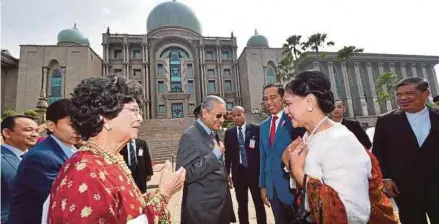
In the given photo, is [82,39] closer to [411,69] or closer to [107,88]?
[107,88]

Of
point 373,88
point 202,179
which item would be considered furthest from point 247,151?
point 373,88

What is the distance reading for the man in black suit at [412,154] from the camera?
2.87 metres

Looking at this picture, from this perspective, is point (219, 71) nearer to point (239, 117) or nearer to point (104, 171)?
point (239, 117)

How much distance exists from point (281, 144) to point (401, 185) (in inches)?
64.8

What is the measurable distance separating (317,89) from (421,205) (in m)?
2.42

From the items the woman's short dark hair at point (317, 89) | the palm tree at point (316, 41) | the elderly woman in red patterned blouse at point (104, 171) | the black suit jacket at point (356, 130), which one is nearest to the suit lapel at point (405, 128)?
the black suit jacket at point (356, 130)

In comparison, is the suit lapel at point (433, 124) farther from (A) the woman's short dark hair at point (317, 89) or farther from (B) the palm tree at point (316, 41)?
(B) the palm tree at point (316, 41)

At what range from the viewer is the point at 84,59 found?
30.0 metres

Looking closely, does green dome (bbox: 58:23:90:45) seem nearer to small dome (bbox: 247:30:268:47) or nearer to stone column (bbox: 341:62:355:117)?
small dome (bbox: 247:30:268:47)

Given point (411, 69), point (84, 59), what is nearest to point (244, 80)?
point (84, 59)

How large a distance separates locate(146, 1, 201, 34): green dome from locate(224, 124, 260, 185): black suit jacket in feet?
109

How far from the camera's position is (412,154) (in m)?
2.99

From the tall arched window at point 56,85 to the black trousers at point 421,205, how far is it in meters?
35.4

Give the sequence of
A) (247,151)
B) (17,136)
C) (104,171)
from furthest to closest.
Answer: (247,151)
(17,136)
(104,171)
